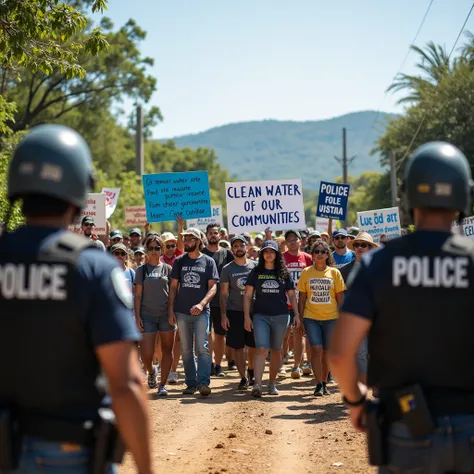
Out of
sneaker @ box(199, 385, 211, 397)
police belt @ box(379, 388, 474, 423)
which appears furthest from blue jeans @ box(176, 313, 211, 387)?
police belt @ box(379, 388, 474, 423)

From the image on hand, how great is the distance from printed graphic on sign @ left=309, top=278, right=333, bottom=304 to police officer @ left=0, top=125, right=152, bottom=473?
9264mm

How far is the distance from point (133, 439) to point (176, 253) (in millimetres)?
11630

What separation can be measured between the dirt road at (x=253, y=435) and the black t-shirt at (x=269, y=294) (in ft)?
3.93

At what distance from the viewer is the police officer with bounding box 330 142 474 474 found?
3.46 meters

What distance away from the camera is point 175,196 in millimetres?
17281

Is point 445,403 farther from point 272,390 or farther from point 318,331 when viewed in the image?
point 272,390

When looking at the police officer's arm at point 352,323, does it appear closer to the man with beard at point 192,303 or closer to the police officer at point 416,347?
the police officer at point 416,347

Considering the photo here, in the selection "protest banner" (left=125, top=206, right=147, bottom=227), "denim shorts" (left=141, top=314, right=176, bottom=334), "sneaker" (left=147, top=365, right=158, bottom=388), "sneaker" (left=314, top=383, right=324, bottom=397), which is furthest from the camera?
"protest banner" (left=125, top=206, right=147, bottom=227)

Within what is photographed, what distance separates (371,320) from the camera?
3627 mm

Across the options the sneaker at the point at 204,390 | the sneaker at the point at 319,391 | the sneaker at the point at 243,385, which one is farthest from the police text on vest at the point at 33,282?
the sneaker at the point at 243,385

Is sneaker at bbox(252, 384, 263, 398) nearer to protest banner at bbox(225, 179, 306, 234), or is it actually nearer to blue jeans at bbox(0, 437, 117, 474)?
protest banner at bbox(225, 179, 306, 234)

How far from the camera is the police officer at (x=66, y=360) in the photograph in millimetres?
3215

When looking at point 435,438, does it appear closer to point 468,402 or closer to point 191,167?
point 468,402

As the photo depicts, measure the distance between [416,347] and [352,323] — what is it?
260mm
